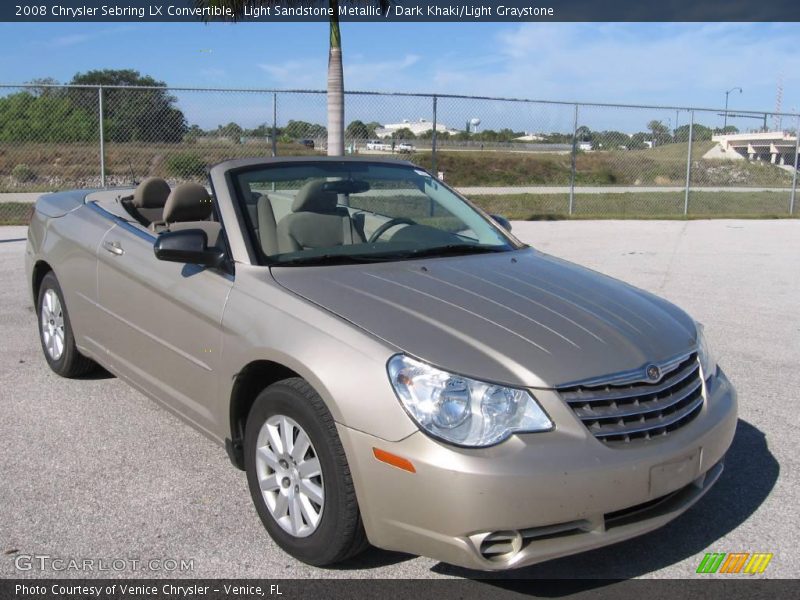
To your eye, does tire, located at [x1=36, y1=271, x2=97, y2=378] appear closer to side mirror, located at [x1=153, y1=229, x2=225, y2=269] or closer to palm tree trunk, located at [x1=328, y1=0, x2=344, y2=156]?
Result: side mirror, located at [x1=153, y1=229, x2=225, y2=269]

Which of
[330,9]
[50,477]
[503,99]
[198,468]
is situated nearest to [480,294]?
[198,468]

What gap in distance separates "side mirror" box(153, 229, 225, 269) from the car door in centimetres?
8

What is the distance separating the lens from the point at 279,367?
335cm

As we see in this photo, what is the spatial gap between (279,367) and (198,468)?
3.71ft

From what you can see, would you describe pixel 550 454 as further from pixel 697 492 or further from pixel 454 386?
pixel 697 492

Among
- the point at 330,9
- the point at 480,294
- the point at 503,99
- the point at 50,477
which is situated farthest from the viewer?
the point at 503,99

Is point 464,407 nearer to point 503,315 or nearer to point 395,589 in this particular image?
point 503,315

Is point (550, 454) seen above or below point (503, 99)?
below

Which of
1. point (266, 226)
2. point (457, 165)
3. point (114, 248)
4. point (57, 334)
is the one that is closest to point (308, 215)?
point (266, 226)

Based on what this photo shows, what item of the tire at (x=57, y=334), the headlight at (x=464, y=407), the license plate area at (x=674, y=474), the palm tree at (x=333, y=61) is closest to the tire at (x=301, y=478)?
the headlight at (x=464, y=407)

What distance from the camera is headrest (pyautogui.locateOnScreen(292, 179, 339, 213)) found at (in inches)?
168

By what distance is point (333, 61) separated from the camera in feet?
44.0

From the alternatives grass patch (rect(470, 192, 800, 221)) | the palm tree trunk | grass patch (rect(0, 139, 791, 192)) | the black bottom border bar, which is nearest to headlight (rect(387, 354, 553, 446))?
the black bottom border bar

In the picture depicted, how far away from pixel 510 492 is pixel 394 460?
0.40 meters
